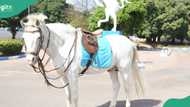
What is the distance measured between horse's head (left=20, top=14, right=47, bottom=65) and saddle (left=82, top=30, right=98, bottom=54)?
36.4 inches

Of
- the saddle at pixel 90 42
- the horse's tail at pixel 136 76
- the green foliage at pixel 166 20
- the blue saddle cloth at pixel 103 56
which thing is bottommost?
the green foliage at pixel 166 20

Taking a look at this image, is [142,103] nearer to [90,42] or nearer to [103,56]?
[103,56]

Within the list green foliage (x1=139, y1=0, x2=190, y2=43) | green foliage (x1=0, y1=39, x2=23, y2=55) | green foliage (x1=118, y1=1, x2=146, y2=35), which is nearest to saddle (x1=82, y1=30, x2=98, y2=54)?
green foliage (x1=0, y1=39, x2=23, y2=55)

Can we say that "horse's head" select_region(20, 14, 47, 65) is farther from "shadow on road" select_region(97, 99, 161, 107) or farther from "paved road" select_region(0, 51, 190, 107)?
"shadow on road" select_region(97, 99, 161, 107)

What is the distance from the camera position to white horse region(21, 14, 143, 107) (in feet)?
19.3

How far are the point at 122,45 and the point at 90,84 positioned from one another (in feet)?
13.7

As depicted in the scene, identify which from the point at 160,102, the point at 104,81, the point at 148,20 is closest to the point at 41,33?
the point at 160,102

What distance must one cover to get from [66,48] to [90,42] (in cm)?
44

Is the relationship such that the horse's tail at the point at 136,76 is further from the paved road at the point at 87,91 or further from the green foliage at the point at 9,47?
the green foliage at the point at 9,47

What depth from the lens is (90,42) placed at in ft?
22.3

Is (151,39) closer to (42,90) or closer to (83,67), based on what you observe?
(42,90)

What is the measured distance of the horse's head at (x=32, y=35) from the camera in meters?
5.80

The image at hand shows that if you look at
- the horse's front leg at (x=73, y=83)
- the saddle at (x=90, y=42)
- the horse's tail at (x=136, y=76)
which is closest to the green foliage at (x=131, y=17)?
the horse's tail at (x=136, y=76)

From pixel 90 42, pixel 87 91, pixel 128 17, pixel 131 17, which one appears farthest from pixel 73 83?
pixel 131 17
